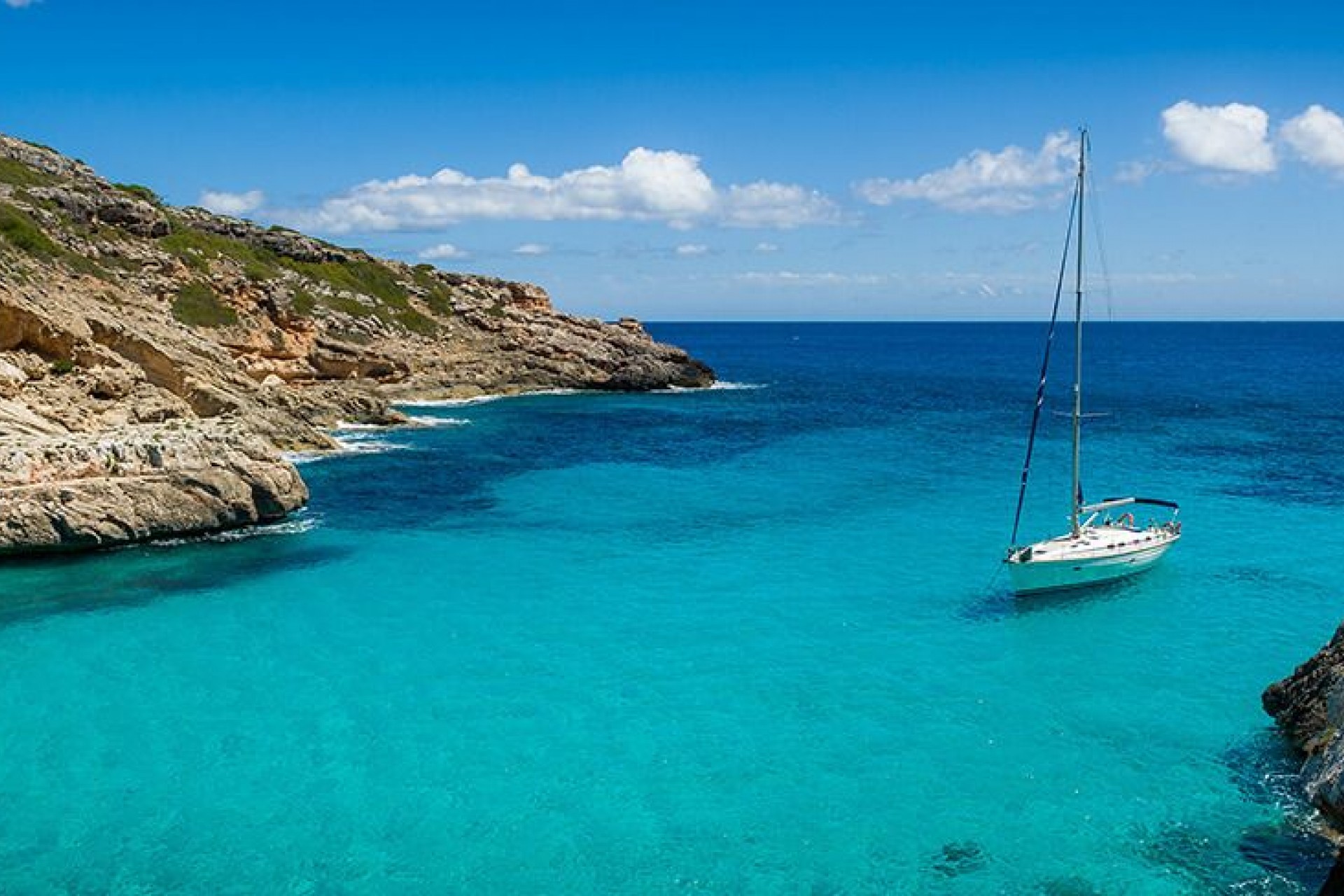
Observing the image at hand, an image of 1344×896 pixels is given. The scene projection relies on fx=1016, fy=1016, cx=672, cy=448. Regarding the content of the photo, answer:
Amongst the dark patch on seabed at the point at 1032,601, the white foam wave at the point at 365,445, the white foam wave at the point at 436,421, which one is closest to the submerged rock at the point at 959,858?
the dark patch on seabed at the point at 1032,601

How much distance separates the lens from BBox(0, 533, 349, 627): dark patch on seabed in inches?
1239

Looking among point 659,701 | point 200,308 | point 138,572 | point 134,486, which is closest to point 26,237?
point 200,308

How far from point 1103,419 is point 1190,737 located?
64.3 metres

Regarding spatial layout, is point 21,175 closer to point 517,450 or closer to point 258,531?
point 517,450

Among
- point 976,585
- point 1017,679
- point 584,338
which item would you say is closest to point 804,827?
point 1017,679

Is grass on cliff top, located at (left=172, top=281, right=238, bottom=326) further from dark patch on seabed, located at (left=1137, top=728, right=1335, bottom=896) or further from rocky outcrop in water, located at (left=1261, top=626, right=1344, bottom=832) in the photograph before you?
dark patch on seabed, located at (left=1137, top=728, right=1335, bottom=896)

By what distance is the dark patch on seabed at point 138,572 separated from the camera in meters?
31.5

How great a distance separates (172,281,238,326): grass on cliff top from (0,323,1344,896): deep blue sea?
34.2 metres

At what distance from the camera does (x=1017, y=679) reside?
87.1 feet

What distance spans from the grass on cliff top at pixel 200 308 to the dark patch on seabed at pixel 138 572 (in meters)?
42.6

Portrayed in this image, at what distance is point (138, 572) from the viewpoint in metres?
34.7

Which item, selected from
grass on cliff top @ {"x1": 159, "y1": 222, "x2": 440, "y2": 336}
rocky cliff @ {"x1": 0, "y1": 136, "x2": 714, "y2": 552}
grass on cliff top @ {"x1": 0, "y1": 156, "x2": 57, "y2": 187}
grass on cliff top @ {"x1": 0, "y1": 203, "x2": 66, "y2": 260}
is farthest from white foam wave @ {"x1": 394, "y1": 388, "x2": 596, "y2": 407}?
grass on cliff top @ {"x1": 0, "y1": 156, "x2": 57, "y2": 187}

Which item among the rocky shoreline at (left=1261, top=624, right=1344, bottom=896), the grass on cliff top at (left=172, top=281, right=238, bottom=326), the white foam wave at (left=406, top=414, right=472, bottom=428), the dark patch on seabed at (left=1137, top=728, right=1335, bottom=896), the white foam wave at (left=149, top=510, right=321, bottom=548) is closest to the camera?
the dark patch on seabed at (left=1137, top=728, right=1335, bottom=896)

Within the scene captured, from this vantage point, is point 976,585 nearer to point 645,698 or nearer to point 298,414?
point 645,698
